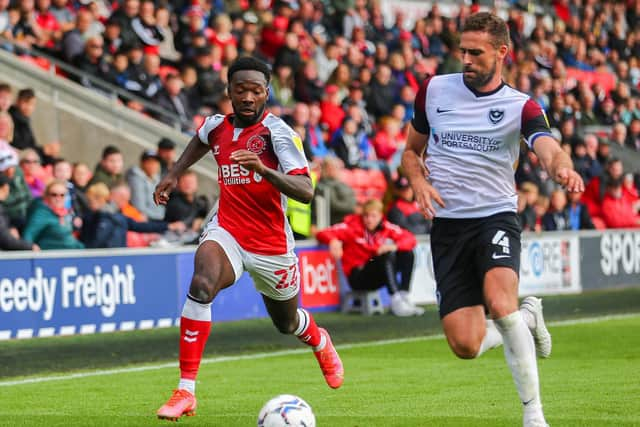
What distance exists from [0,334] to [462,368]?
4.81m

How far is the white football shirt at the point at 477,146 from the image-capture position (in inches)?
306

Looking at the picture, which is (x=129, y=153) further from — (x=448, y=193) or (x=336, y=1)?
(x=448, y=193)

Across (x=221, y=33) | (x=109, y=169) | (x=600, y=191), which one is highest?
(x=221, y=33)

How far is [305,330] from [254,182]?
1256 mm

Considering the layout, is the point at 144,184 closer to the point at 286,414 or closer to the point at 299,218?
the point at 299,218

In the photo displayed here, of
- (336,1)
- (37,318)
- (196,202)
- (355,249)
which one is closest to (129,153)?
(196,202)

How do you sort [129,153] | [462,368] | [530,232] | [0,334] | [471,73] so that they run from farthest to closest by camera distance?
Result: [530,232] < [129,153] < [0,334] < [462,368] < [471,73]

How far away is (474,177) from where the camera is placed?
7828 mm

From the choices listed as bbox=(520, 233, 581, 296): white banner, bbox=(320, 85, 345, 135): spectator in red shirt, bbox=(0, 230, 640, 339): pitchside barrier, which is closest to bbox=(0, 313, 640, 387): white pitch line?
bbox=(0, 230, 640, 339): pitchside barrier

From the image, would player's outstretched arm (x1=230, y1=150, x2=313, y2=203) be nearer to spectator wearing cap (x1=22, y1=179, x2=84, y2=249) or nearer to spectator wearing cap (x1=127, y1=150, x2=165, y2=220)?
spectator wearing cap (x1=22, y1=179, x2=84, y2=249)

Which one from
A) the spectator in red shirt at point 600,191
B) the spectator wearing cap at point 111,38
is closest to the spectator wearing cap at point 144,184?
the spectator wearing cap at point 111,38

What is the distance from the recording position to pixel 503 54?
7.79m

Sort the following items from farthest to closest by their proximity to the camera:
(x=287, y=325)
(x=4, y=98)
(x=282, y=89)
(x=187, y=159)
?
(x=282, y=89)
(x=4, y=98)
(x=287, y=325)
(x=187, y=159)

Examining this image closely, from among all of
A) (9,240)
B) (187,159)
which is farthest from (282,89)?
(187,159)
